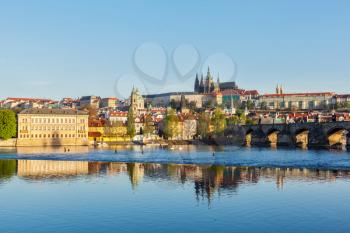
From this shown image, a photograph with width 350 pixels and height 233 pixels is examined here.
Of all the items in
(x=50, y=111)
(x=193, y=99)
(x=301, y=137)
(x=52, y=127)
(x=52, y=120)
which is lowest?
(x=301, y=137)

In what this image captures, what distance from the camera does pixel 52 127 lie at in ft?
259

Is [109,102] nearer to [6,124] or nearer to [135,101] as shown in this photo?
[135,101]

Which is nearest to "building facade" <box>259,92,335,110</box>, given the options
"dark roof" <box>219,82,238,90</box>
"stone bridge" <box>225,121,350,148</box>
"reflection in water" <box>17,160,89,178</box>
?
"dark roof" <box>219,82,238,90</box>

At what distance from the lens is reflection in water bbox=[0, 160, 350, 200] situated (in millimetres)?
29422

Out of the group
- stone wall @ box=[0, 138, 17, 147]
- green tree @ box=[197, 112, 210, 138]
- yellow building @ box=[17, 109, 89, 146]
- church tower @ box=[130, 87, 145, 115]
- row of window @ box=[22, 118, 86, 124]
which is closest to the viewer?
stone wall @ box=[0, 138, 17, 147]

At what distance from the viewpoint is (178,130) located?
8831 centimetres

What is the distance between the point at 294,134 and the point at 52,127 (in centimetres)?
3588

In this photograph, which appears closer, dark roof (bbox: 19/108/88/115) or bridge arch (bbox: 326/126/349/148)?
bridge arch (bbox: 326/126/349/148)

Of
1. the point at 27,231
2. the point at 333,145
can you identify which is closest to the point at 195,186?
the point at 27,231

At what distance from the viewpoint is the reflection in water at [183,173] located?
29422 mm

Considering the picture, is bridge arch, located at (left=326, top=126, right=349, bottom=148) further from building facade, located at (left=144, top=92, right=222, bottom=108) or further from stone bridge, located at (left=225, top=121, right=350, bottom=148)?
building facade, located at (left=144, top=92, right=222, bottom=108)

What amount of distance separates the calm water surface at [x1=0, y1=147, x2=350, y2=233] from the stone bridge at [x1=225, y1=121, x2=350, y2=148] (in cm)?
3525

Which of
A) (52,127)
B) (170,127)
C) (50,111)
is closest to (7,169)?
(52,127)

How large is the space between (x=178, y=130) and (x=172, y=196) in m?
63.8
